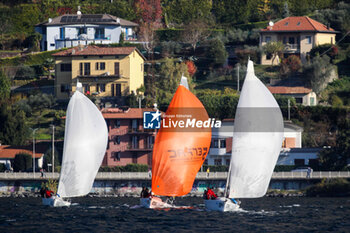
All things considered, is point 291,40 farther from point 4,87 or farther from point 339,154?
point 4,87

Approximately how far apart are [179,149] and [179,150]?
7 centimetres

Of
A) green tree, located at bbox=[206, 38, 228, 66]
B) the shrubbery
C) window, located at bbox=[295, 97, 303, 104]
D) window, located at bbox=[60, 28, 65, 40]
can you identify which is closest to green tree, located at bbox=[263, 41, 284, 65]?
green tree, located at bbox=[206, 38, 228, 66]

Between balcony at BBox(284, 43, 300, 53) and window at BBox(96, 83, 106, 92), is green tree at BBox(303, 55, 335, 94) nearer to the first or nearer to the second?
balcony at BBox(284, 43, 300, 53)

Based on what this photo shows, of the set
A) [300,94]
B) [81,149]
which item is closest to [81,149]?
[81,149]

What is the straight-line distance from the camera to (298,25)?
403ft

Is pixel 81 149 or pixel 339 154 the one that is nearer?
pixel 81 149

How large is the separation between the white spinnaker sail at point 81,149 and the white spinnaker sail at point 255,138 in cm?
1344

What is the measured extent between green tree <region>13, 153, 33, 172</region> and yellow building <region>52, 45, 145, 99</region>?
20.6 meters

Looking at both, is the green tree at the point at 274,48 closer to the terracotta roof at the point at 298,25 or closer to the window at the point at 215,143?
the terracotta roof at the point at 298,25

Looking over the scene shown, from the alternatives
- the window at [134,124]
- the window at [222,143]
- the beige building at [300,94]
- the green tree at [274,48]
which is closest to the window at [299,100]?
the beige building at [300,94]

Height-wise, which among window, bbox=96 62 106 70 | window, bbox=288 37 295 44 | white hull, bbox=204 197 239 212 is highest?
window, bbox=288 37 295 44

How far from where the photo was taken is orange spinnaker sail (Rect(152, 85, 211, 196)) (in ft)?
201

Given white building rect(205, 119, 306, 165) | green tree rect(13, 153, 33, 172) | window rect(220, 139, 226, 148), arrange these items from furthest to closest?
window rect(220, 139, 226, 148) < white building rect(205, 119, 306, 165) < green tree rect(13, 153, 33, 172)

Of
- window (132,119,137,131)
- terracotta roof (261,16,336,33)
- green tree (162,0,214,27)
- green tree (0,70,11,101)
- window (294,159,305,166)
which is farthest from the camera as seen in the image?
green tree (162,0,214,27)
